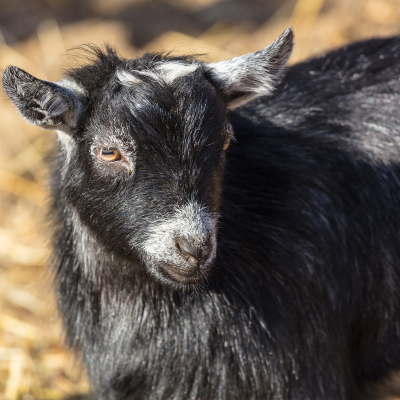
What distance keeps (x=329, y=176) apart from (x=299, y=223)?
467mm

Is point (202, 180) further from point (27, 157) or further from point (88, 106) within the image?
point (27, 157)

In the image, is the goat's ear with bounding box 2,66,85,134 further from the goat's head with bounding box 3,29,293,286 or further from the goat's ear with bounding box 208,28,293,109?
the goat's ear with bounding box 208,28,293,109

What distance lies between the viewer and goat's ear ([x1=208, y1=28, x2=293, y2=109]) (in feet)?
12.0

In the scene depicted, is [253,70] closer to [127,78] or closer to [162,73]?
[162,73]

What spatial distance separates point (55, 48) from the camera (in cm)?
900

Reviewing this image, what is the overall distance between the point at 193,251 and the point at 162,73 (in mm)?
1200

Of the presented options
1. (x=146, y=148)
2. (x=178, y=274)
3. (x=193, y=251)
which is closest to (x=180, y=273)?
(x=178, y=274)

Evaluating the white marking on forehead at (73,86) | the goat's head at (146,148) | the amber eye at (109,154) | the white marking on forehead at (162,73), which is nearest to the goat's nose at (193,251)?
the goat's head at (146,148)

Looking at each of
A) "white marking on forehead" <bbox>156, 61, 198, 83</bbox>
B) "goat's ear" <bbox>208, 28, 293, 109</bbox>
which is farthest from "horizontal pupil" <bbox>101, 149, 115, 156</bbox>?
"goat's ear" <bbox>208, 28, 293, 109</bbox>

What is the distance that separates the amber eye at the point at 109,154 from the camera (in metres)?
3.36

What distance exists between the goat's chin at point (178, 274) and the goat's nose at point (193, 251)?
72 millimetres

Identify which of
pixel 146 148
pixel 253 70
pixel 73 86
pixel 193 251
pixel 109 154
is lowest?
pixel 193 251

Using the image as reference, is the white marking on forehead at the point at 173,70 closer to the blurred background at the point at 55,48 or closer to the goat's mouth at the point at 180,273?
the goat's mouth at the point at 180,273

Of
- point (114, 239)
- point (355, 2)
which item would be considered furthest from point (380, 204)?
point (355, 2)
